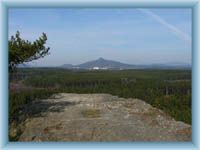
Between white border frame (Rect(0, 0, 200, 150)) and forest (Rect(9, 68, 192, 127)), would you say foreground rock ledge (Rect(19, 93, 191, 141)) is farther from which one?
white border frame (Rect(0, 0, 200, 150))

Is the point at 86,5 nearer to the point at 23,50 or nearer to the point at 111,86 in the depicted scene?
the point at 23,50

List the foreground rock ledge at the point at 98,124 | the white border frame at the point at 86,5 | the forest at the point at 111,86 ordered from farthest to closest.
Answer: the forest at the point at 111,86, the foreground rock ledge at the point at 98,124, the white border frame at the point at 86,5

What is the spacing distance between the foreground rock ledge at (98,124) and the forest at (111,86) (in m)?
0.41

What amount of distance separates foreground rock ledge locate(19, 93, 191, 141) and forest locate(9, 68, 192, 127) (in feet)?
1.36

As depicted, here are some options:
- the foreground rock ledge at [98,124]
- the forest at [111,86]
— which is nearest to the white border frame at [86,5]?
the forest at [111,86]

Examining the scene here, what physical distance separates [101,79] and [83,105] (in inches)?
365

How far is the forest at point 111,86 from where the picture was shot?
7461 mm

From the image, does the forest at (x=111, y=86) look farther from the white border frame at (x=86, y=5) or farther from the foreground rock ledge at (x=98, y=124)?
the white border frame at (x=86, y=5)

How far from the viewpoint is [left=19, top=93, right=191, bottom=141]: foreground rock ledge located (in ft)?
19.6

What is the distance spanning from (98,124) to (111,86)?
28.4 ft

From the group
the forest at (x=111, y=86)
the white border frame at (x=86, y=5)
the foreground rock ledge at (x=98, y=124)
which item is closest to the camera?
the white border frame at (x=86, y=5)

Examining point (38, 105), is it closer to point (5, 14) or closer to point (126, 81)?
point (5, 14)

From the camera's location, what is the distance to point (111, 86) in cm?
1525

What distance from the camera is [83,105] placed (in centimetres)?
829
